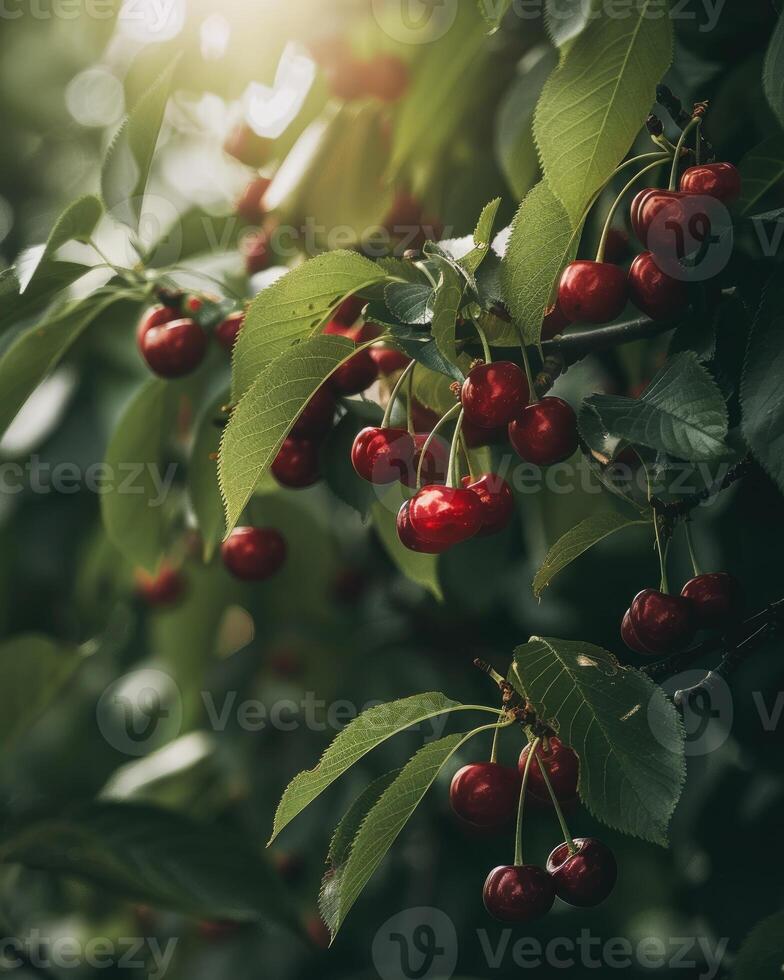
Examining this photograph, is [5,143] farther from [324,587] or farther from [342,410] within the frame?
[342,410]

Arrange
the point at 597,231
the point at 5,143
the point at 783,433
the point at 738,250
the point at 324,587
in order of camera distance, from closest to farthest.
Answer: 1. the point at 783,433
2. the point at 738,250
3. the point at 597,231
4. the point at 324,587
5. the point at 5,143

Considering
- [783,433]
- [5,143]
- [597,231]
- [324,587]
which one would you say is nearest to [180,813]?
[324,587]

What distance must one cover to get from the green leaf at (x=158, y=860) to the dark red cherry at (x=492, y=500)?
2.68ft

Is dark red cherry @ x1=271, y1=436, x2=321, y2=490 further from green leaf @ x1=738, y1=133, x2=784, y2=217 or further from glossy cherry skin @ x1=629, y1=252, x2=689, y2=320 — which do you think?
green leaf @ x1=738, y1=133, x2=784, y2=217

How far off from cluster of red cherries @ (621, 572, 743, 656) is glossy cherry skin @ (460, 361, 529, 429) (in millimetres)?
223

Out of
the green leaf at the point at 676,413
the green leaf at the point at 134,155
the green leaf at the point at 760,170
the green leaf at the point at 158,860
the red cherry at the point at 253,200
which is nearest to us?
the green leaf at the point at 676,413

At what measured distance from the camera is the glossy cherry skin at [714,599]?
3.30ft

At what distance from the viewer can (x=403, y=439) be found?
1.06m

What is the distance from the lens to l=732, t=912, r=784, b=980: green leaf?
3.23 ft

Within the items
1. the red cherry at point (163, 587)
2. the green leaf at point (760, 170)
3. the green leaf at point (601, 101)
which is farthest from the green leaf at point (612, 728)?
the red cherry at point (163, 587)

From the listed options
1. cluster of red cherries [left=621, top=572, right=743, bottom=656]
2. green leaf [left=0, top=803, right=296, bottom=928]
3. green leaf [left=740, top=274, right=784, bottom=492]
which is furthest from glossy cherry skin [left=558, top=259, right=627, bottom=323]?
green leaf [left=0, top=803, right=296, bottom=928]

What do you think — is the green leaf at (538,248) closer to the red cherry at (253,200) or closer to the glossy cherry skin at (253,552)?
the glossy cherry skin at (253,552)

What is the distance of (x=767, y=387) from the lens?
84 centimetres

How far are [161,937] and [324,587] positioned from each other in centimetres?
100
